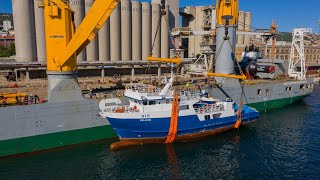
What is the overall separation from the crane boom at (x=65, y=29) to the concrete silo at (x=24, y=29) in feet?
64.4

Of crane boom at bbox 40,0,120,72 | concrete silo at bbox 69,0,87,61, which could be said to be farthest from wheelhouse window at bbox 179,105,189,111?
concrete silo at bbox 69,0,87,61

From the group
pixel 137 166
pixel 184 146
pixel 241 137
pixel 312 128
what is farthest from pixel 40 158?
pixel 312 128

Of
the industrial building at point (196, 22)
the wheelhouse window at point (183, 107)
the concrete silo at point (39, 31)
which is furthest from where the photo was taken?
the industrial building at point (196, 22)

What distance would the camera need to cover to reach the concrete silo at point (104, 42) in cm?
5156

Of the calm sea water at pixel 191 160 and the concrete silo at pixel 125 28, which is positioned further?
the concrete silo at pixel 125 28

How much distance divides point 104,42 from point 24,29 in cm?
1407

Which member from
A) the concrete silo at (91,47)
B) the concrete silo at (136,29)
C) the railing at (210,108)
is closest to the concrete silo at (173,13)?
the concrete silo at (136,29)

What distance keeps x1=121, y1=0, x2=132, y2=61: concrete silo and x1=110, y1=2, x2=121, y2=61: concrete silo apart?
109cm

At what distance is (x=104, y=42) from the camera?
52.0 m

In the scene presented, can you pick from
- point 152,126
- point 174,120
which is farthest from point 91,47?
point 174,120

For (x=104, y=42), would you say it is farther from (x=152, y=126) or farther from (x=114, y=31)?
(x=152, y=126)

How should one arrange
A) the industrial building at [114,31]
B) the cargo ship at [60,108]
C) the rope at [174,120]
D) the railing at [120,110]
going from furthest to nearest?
the industrial building at [114,31] < the rope at [174,120] < the railing at [120,110] < the cargo ship at [60,108]

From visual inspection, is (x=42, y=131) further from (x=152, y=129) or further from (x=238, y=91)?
(x=238, y=91)

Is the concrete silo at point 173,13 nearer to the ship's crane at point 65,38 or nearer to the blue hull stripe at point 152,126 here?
the ship's crane at point 65,38
